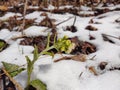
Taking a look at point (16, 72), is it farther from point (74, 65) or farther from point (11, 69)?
Result: point (74, 65)

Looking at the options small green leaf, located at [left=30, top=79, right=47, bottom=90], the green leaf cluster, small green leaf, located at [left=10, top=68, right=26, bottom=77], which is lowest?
small green leaf, located at [left=30, top=79, right=47, bottom=90]

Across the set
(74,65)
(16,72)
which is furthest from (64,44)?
(16,72)

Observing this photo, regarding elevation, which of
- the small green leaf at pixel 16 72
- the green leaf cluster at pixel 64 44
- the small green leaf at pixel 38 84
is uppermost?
the green leaf cluster at pixel 64 44

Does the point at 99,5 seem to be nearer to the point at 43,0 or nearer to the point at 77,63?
the point at 43,0

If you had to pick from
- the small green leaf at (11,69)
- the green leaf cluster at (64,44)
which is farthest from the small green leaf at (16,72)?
the green leaf cluster at (64,44)

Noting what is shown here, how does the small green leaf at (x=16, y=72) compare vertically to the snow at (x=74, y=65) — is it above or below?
above

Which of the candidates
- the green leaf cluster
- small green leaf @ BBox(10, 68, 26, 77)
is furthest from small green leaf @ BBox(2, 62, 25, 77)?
the green leaf cluster

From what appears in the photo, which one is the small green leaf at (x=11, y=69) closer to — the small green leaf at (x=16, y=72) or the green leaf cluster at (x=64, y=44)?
the small green leaf at (x=16, y=72)

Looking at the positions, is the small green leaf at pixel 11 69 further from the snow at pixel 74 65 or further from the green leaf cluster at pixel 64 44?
the green leaf cluster at pixel 64 44

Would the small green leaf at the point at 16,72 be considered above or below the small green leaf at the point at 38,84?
above

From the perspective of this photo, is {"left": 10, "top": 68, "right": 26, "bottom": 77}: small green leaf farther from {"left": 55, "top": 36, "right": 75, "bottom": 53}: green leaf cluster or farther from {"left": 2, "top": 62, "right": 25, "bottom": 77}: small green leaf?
{"left": 55, "top": 36, "right": 75, "bottom": 53}: green leaf cluster

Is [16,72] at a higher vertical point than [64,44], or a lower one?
lower

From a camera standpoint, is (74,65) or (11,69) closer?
(11,69)
